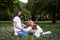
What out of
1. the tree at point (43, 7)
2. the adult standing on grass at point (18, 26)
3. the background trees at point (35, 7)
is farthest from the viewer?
the tree at point (43, 7)

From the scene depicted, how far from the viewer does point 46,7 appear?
34.8 meters

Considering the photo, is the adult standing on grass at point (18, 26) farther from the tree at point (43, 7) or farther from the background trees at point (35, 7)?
the tree at point (43, 7)

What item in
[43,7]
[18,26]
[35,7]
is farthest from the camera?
[35,7]

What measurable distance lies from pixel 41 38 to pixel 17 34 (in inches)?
77.2

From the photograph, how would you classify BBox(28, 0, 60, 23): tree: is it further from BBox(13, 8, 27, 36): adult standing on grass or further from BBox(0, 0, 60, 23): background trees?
BBox(13, 8, 27, 36): adult standing on grass

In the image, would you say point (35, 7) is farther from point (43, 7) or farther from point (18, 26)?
point (18, 26)

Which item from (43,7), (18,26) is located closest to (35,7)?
(43,7)

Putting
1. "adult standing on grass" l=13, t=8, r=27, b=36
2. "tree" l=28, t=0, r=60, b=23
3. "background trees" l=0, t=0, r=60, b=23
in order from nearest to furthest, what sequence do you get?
"adult standing on grass" l=13, t=8, r=27, b=36, "background trees" l=0, t=0, r=60, b=23, "tree" l=28, t=0, r=60, b=23

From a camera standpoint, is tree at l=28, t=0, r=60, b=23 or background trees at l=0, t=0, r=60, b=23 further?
tree at l=28, t=0, r=60, b=23

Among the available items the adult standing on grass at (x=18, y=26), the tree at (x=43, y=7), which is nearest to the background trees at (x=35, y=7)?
the tree at (x=43, y=7)

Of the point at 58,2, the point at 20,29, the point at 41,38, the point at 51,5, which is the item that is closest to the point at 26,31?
the point at 20,29

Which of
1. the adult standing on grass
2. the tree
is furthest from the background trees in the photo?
the adult standing on grass

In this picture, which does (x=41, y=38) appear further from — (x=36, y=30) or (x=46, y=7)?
(x=46, y=7)

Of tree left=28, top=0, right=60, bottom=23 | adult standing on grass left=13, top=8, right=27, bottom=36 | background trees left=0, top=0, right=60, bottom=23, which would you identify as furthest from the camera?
tree left=28, top=0, right=60, bottom=23
